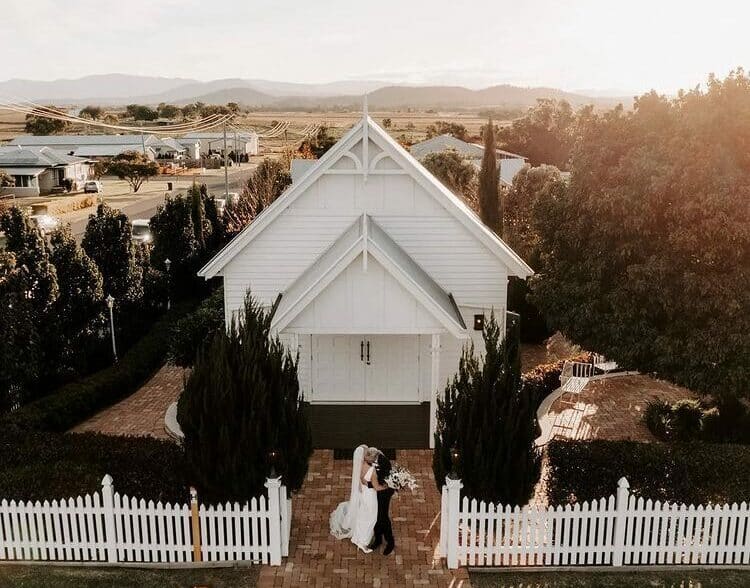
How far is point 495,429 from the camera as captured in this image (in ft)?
39.6

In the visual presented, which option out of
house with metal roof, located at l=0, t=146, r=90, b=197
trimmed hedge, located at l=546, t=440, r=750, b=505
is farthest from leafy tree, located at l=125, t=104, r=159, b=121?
trimmed hedge, located at l=546, t=440, r=750, b=505

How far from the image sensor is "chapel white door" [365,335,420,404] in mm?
19344

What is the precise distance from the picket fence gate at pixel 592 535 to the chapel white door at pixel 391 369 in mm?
7248

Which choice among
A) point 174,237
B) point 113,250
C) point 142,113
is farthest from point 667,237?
point 142,113

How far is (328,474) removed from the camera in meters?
15.9

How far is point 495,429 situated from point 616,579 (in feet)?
10.9

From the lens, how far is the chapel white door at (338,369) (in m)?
19.4

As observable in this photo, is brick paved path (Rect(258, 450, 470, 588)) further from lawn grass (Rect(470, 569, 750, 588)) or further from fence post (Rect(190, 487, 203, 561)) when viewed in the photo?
fence post (Rect(190, 487, 203, 561))

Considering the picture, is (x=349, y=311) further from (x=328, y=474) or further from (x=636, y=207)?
(x=636, y=207)

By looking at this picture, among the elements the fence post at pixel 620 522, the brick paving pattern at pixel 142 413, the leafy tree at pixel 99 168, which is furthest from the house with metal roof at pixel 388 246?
the leafy tree at pixel 99 168

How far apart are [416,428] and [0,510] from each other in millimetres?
9841

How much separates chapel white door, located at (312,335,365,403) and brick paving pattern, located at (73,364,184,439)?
4.39 meters

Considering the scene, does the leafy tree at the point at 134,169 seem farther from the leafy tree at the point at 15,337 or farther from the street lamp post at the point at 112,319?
the leafy tree at the point at 15,337

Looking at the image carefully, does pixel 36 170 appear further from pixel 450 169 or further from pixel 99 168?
pixel 450 169
